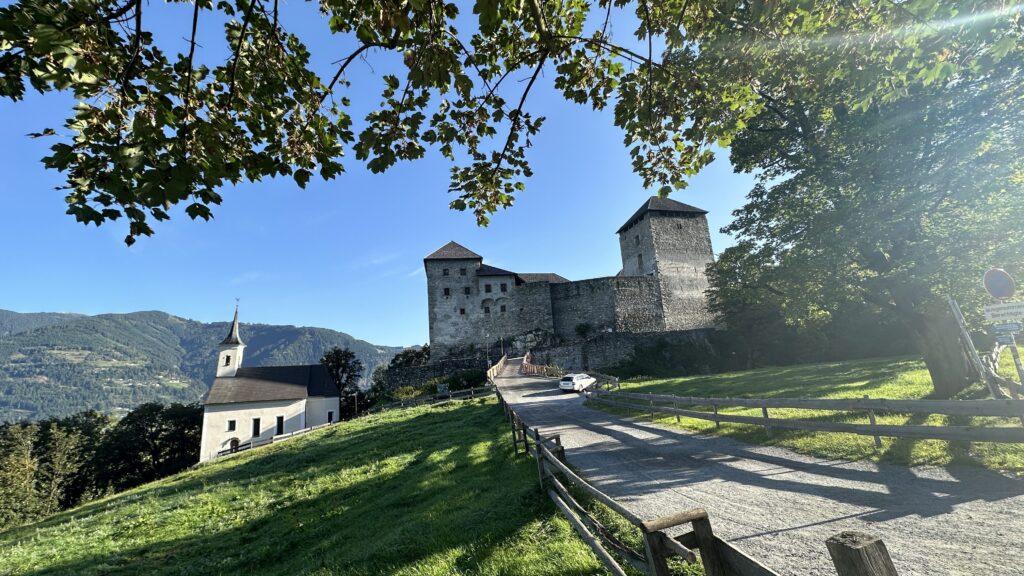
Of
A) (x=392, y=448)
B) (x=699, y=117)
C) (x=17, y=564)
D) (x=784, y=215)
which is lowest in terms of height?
(x=17, y=564)

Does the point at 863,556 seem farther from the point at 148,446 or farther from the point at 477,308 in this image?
the point at 148,446

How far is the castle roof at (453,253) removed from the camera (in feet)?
164

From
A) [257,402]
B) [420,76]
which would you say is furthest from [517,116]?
[257,402]

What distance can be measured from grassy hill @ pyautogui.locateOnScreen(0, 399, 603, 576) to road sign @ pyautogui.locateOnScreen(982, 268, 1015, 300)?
935 cm

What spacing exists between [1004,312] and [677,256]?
140 feet

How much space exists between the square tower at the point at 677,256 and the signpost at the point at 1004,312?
39846 millimetres

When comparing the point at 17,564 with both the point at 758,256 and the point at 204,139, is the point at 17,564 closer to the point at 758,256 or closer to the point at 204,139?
the point at 204,139

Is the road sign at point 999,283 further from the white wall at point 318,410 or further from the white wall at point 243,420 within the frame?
the white wall at point 318,410

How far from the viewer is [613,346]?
39.1 m

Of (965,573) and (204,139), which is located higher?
(204,139)

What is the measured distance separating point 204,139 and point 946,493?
998cm

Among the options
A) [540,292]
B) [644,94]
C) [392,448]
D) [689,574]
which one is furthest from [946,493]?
[540,292]

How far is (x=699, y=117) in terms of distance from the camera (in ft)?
17.3

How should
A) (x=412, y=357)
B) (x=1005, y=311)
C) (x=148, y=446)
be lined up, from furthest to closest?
(x=412, y=357), (x=148, y=446), (x=1005, y=311)
